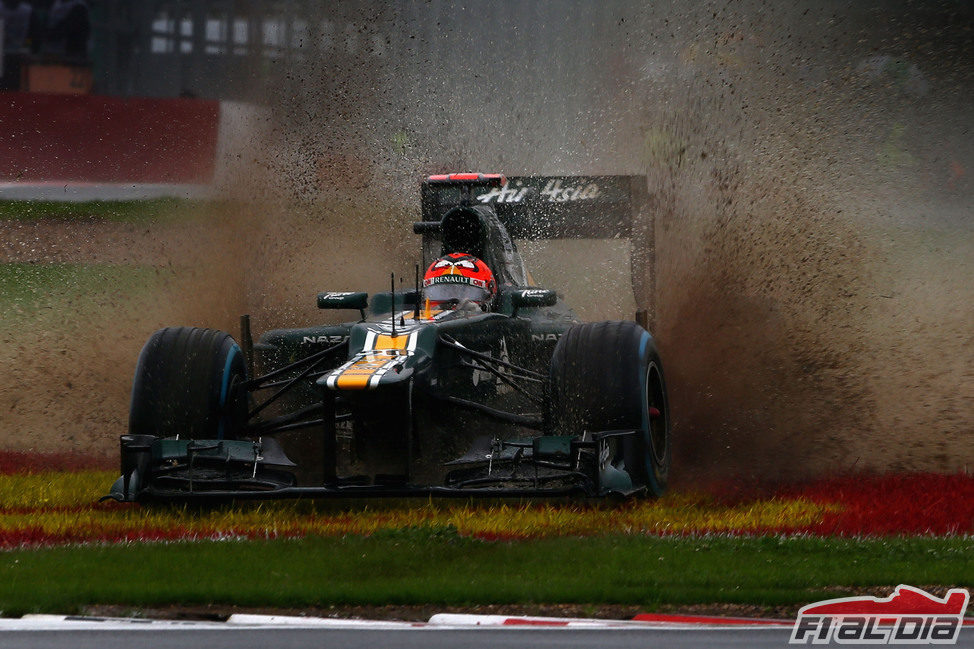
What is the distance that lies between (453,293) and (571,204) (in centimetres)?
275

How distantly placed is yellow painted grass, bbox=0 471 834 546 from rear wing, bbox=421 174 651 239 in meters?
4.04

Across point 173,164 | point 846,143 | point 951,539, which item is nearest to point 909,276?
point 846,143

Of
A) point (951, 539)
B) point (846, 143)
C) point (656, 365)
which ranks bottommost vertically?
point (951, 539)

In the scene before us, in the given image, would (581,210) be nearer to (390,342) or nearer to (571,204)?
(571,204)

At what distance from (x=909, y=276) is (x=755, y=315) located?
927cm

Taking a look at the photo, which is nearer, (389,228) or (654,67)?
(389,228)

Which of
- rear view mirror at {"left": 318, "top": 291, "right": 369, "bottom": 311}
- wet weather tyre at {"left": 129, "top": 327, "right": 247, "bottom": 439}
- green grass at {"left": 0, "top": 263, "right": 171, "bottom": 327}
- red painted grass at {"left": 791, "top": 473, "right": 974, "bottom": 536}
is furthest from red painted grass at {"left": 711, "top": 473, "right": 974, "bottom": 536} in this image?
green grass at {"left": 0, "top": 263, "right": 171, "bottom": 327}

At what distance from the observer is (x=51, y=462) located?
12.4 meters

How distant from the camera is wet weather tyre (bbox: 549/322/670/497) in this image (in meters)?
9.41

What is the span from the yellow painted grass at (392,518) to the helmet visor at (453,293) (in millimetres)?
1970

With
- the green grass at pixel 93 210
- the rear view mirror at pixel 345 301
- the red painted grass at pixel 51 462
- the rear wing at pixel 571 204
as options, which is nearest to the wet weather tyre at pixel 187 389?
the rear view mirror at pixel 345 301

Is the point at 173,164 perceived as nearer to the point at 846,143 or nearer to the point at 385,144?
the point at 385,144

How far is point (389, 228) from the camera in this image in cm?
1692

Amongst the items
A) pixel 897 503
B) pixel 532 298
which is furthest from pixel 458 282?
pixel 897 503
